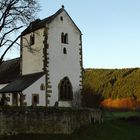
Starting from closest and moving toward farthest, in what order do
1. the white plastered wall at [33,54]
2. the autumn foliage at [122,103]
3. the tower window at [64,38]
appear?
1. the white plastered wall at [33,54]
2. the tower window at [64,38]
3. the autumn foliage at [122,103]

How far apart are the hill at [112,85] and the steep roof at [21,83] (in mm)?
25421

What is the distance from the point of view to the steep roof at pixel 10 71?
50875mm

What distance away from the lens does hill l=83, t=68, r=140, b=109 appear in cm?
7644

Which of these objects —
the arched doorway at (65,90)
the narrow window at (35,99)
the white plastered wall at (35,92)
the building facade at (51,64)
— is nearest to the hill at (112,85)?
the building facade at (51,64)

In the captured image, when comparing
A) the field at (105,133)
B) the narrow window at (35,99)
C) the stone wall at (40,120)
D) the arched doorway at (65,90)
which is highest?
the arched doorway at (65,90)

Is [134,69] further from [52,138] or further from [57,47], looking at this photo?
[52,138]

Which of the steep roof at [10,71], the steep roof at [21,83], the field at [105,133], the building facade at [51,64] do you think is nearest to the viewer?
the field at [105,133]

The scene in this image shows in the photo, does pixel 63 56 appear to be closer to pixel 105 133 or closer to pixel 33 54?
pixel 33 54

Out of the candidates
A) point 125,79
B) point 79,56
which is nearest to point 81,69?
point 79,56

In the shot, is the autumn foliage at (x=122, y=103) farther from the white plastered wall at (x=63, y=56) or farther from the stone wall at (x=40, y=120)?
the stone wall at (x=40, y=120)

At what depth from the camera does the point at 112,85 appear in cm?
7981

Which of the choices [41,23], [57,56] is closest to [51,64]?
[57,56]

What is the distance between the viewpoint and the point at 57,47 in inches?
1861

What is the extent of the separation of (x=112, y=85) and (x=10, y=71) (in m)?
29.9
